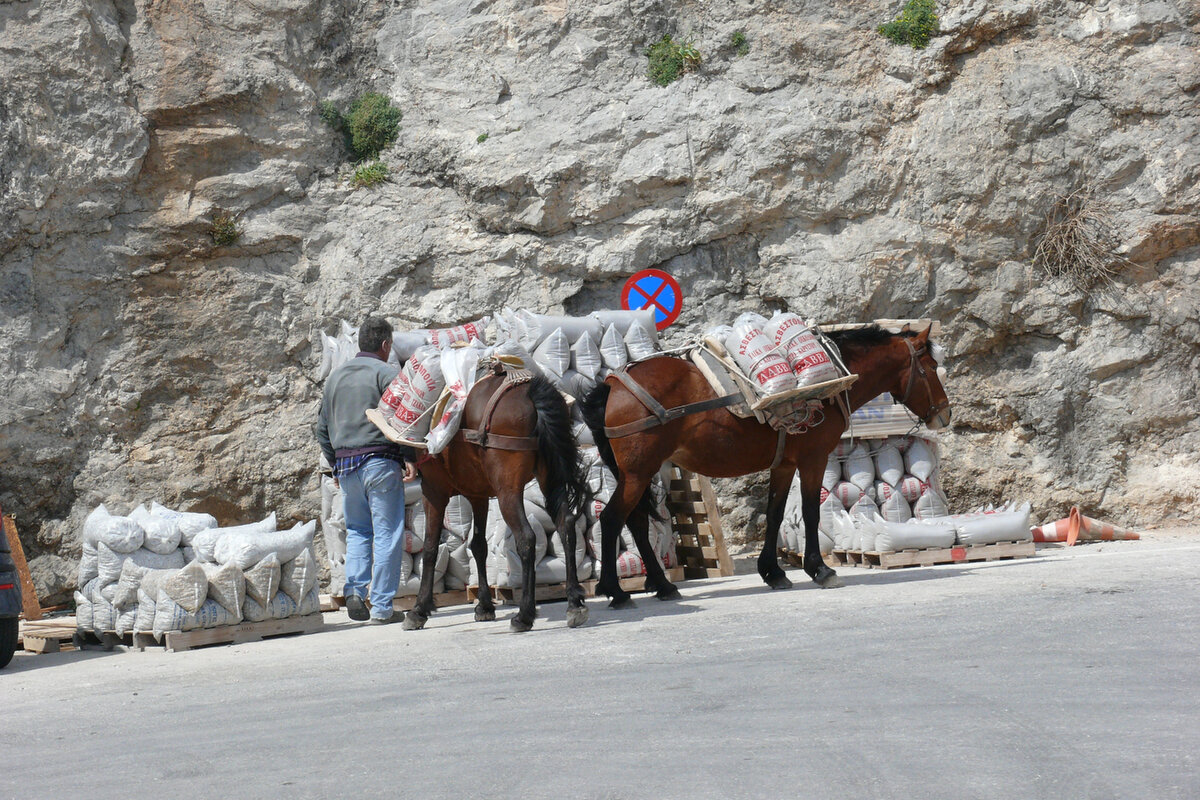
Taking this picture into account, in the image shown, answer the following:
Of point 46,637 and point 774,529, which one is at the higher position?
point 774,529

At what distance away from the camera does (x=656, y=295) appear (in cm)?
1180

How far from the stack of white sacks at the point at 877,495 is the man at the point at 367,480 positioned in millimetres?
3972

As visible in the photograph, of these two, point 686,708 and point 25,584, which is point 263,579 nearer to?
point 25,584

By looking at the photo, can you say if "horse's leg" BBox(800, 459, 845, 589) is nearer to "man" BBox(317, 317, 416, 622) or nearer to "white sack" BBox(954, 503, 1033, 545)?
"white sack" BBox(954, 503, 1033, 545)

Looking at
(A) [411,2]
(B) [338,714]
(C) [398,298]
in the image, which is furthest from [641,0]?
(B) [338,714]

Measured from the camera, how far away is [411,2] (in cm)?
1452

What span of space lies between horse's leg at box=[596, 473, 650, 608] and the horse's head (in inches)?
99.9

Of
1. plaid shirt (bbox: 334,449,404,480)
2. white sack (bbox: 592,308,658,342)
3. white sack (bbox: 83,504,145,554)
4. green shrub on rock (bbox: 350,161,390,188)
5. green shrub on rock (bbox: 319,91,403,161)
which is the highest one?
green shrub on rock (bbox: 319,91,403,161)

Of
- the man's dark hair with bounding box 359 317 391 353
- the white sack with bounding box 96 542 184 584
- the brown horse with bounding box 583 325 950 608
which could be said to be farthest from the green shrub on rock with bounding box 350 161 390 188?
the white sack with bounding box 96 542 184 584

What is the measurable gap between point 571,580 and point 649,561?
4.65 ft

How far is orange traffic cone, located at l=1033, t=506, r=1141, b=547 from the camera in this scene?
36.0ft

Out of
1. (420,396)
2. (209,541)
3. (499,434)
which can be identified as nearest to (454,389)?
(420,396)

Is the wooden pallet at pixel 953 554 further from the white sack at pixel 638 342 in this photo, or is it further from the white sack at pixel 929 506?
the white sack at pixel 638 342

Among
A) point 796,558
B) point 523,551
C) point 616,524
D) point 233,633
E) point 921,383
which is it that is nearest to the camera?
point 523,551
